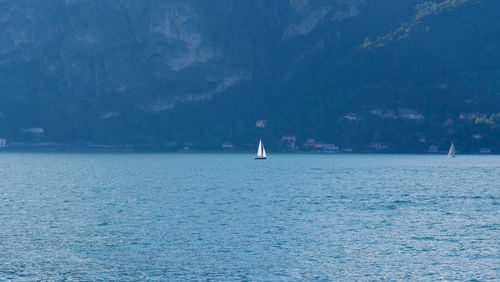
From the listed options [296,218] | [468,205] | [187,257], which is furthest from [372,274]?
[468,205]

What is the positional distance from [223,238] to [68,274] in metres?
11.9

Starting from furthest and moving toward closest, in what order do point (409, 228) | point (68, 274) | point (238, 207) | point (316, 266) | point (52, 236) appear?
point (238, 207), point (409, 228), point (52, 236), point (316, 266), point (68, 274)

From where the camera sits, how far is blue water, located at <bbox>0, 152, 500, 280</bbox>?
107ft

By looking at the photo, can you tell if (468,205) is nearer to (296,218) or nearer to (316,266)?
(296,218)

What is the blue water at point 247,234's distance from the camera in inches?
1280

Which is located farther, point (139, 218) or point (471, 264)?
point (139, 218)

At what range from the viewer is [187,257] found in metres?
A: 35.1

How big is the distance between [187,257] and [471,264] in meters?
15.0

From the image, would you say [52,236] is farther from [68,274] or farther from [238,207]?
[238,207]

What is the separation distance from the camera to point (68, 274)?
3119cm

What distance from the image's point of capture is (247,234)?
42438 millimetres

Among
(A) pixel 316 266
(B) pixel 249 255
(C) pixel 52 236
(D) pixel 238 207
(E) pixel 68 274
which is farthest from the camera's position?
(D) pixel 238 207

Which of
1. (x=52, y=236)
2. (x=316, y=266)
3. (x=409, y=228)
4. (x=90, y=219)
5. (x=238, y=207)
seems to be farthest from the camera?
(x=238, y=207)

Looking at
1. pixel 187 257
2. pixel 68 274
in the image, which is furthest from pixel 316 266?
pixel 68 274
